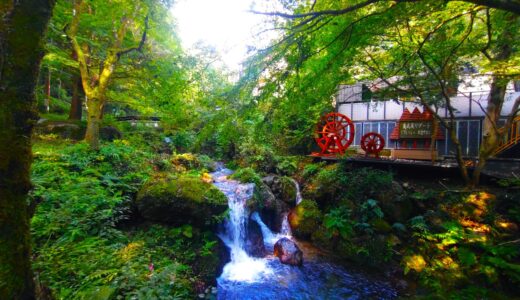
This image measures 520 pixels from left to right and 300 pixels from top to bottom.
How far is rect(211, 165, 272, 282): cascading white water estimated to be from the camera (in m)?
6.91

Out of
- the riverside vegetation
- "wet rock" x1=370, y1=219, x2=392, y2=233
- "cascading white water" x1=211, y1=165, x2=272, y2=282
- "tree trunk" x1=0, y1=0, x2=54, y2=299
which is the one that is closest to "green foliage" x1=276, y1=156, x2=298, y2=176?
the riverside vegetation

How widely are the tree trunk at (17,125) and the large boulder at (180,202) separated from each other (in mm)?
4411

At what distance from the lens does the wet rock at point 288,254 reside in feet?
24.9

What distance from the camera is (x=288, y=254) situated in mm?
7672

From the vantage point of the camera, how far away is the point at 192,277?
5457 millimetres

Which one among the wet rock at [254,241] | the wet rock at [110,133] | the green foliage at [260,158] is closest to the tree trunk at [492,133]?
the wet rock at [254,241]

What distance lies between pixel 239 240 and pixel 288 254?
1.67 meters

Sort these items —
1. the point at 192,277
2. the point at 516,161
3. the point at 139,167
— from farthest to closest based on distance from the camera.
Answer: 1. the point at 516,161
2. the point at 139,167
3. the point at 192,277

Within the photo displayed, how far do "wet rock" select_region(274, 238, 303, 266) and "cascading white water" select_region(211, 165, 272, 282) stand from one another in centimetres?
60

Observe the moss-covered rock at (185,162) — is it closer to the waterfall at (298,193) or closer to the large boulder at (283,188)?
the large boulder at (283,188)

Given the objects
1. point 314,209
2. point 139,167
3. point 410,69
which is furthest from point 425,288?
point 139,167

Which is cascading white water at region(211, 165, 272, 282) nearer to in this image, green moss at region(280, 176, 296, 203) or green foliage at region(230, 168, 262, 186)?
green foliage at region(230, 168, 262, 186)

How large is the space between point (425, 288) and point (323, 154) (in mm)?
7241

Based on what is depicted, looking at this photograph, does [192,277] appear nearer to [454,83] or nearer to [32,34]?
[32,34]
